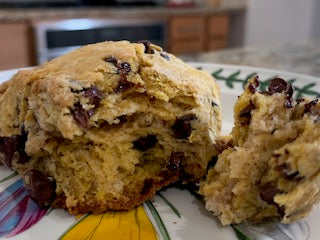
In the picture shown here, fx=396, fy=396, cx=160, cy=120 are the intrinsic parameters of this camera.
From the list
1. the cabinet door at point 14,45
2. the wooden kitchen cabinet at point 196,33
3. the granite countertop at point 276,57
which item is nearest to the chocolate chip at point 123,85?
the granite countertop at point 276,57

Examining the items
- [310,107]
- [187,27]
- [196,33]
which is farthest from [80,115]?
[196,33]

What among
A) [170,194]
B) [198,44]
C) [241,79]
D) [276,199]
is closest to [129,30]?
[198,44]

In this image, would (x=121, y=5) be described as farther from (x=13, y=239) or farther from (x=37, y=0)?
(x=13, y=239)

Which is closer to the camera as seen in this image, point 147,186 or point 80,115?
point 80,115

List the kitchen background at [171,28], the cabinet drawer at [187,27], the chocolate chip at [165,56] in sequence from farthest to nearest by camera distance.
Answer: the cabinet drawer at [187,27], the kitchen background at [171,28], the chocolate chip at [165,56]

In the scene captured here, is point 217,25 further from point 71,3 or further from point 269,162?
point 269,162

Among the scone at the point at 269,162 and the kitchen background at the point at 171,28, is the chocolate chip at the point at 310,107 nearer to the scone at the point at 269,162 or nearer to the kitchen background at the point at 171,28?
the scone at the point at 269,162
